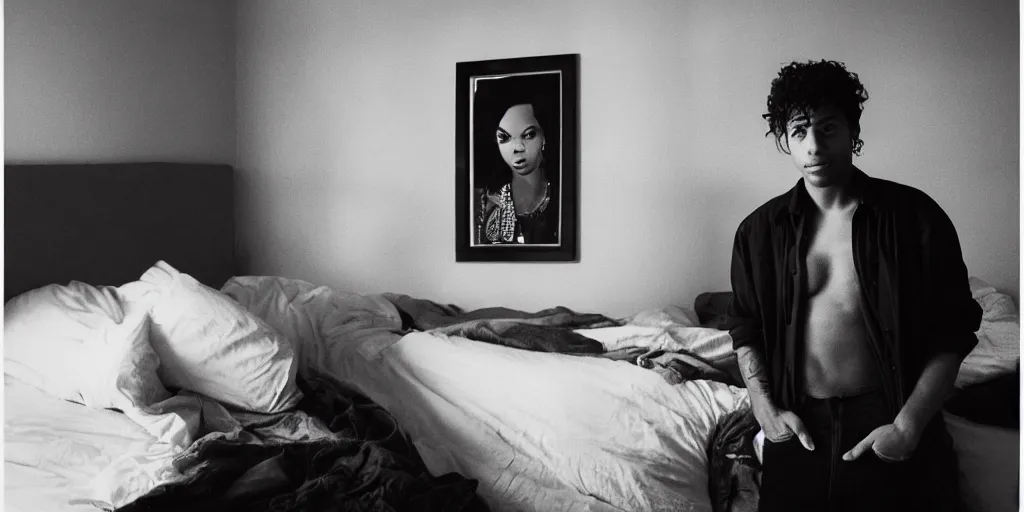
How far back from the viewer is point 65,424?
1739 millimetres

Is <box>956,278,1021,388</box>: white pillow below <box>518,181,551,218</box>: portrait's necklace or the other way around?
below

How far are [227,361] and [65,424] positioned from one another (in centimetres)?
34

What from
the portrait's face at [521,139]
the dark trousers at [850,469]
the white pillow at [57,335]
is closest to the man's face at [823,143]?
the dark trousers at [850,469]

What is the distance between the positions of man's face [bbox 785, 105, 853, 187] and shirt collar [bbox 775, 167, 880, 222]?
2 centimetres

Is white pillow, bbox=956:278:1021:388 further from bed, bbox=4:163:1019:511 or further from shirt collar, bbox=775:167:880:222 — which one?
shirt collar, bbox=775:167:880:222

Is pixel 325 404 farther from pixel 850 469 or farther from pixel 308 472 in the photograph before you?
pixel 850 469

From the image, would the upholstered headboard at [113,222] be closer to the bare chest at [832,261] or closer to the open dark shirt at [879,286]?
the open dark shirt at [879,286]

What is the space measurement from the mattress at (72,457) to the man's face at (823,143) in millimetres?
1337

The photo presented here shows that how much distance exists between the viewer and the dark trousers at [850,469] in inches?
56.3

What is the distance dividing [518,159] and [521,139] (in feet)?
0.22

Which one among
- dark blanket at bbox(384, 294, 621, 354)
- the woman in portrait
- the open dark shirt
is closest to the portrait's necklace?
the woman in portrait

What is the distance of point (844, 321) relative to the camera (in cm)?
148

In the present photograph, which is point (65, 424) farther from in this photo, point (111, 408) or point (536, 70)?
point (536, 70)

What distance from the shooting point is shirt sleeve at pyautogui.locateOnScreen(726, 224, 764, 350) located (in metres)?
1.52
